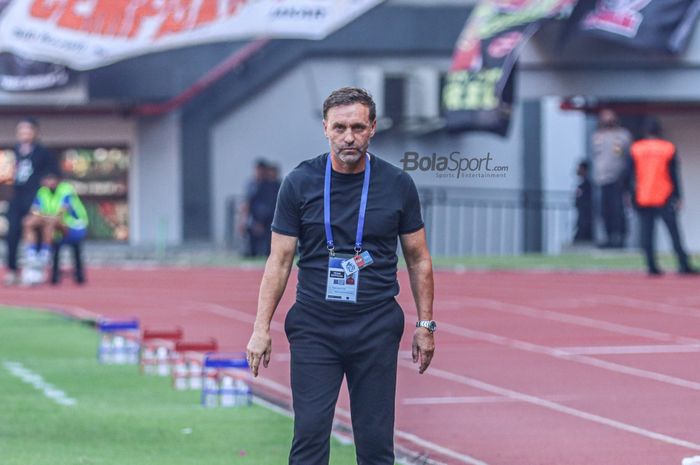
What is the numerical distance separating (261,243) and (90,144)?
5.96m

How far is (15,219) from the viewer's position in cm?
2327

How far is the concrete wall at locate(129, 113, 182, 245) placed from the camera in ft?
110

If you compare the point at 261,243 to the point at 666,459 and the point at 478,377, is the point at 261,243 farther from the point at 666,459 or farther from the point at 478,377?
the point at 666,459

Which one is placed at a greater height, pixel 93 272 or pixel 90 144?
pixel 90 144

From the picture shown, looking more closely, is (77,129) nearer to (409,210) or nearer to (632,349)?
(632,349)

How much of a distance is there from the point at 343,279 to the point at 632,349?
8.81 meters

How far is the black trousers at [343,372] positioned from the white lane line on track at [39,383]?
4.93 metres

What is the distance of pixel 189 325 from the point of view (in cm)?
1828

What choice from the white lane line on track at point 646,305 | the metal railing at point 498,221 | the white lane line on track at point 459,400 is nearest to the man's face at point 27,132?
the white lane line on track at point 646,305

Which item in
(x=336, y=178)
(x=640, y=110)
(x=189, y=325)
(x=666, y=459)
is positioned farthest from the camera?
(x=640, y=110)

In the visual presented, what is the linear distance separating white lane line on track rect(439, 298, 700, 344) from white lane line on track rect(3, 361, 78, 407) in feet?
19.3

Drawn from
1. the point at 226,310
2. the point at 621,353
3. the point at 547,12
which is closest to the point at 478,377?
the point at 621,353

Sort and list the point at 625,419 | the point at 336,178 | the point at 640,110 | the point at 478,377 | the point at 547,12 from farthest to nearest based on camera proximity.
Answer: the point at 640,110
the point at 547,12
the point at 478,377
the point at 625,419
the point at 336,178

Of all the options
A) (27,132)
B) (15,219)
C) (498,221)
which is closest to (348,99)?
(27,132)
